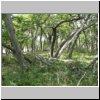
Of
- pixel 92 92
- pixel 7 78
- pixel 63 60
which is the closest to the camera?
pixel 92 92

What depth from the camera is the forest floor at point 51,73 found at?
2920 mm

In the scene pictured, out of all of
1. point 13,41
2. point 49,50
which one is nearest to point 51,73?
point 49,50

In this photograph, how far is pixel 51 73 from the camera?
313 centimetres

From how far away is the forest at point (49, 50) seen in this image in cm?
296

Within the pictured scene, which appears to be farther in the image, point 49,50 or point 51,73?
point 49,50

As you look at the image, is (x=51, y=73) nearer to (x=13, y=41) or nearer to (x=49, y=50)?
(x=49, y=50)

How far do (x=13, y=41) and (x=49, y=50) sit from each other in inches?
24.7

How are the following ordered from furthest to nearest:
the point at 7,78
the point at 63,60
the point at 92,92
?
the point at 63,60, the point at 7,78, the point at 92,92

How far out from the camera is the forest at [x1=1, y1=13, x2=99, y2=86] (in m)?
2.96

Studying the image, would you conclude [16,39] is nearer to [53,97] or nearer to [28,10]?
[28,10]

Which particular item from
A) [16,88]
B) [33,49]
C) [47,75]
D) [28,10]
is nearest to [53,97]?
[16,88]

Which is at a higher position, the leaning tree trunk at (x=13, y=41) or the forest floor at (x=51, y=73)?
the leaning tree trunk at (x=13, y=41)

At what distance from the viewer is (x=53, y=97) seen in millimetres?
2447

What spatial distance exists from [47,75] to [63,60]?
391mm
